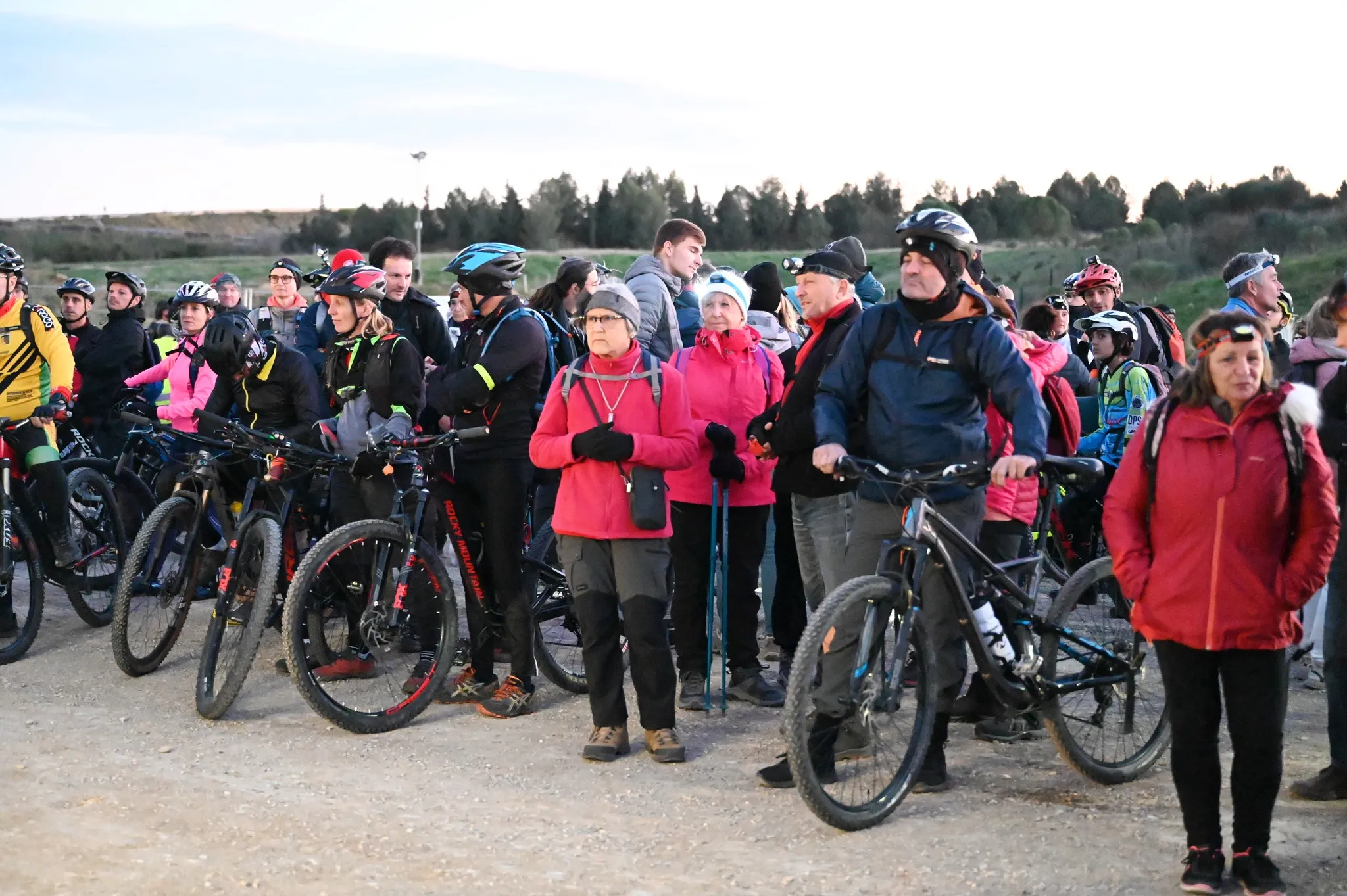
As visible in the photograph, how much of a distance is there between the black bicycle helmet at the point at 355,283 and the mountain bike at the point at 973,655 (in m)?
3.12

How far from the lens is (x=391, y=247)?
1048 centimetres

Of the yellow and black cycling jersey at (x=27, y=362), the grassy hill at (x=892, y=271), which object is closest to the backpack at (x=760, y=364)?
the yellow and black cycling jersey at (x=27, y=362)

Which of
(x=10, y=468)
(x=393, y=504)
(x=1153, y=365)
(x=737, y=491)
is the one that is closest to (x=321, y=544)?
(x=393, y=504)

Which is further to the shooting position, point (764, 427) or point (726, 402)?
point (726, 402)

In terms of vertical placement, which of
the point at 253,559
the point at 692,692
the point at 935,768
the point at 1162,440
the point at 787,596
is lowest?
the point at 692,692

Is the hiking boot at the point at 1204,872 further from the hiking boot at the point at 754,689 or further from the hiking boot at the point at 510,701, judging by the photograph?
the hiking boot at the point at 510,701

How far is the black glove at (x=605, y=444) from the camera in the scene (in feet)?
20.4

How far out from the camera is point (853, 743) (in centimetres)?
545

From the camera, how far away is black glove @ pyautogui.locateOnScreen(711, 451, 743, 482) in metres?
6.95

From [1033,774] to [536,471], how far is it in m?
3.23

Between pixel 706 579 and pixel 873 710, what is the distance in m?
2.23

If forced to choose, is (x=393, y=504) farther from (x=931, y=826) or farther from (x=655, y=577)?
(x=931, y=826)

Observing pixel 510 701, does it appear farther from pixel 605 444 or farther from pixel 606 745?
pixel 605 444

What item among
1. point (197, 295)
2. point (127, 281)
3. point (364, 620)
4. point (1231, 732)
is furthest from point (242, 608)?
point (127, 281)
